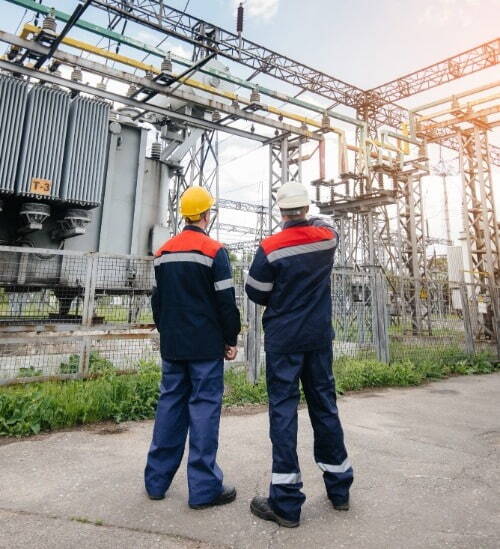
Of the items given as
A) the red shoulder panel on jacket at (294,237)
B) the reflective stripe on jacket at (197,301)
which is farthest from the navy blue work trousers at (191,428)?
the red shoulder panel on jacket at (294,237)

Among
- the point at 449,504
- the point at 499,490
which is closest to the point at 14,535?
the point at 449,504

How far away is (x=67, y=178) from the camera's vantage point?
610 centimetres

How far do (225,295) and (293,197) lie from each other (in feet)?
2.71

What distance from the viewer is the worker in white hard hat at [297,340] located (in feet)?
7.88

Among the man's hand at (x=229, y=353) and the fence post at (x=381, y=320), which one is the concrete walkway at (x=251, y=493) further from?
the fence post at (x=381, y=320)

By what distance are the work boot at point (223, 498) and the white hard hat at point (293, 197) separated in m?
1.92

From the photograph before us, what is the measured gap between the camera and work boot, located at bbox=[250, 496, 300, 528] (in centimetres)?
222

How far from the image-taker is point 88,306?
485cm

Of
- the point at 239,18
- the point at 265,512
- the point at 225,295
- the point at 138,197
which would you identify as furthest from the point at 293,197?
the point at 239,18

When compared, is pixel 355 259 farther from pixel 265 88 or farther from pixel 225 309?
pixel 225 309

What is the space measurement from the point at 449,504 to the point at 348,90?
21.2 metres

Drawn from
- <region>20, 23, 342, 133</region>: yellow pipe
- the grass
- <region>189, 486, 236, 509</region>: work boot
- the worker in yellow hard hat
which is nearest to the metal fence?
the grass

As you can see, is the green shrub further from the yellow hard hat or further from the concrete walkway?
the yellow hard hat

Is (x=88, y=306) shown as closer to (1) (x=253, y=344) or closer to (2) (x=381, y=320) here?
(1) (x=253, y=344)
